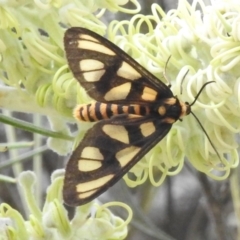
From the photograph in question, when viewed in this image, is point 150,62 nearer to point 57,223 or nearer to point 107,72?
point 107,72

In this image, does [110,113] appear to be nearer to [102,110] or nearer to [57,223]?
[102,110]

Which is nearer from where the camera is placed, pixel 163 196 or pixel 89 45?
pixel 89 45

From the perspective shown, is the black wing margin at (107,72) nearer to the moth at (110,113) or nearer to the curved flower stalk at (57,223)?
the moth at (110,113)

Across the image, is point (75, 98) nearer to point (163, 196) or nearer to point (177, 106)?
point (177, 106)

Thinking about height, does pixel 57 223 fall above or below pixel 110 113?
below

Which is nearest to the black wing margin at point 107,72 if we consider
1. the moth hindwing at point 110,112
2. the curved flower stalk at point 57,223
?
the moth hindwing at point 110,112

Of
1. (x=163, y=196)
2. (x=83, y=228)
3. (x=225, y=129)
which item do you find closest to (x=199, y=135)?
(x=225, y=129)

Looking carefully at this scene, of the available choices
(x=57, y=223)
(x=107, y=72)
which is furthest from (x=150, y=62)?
(x=57, y=223)

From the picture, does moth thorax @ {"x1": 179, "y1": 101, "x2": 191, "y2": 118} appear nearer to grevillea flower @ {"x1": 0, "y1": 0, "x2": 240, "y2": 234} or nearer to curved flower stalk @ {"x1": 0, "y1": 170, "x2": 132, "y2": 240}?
grevillea flower @ {"x1": 0, "y1": 0, "x2": 240, "y2": 234}

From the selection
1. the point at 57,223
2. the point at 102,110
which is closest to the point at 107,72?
the point at 102,110
